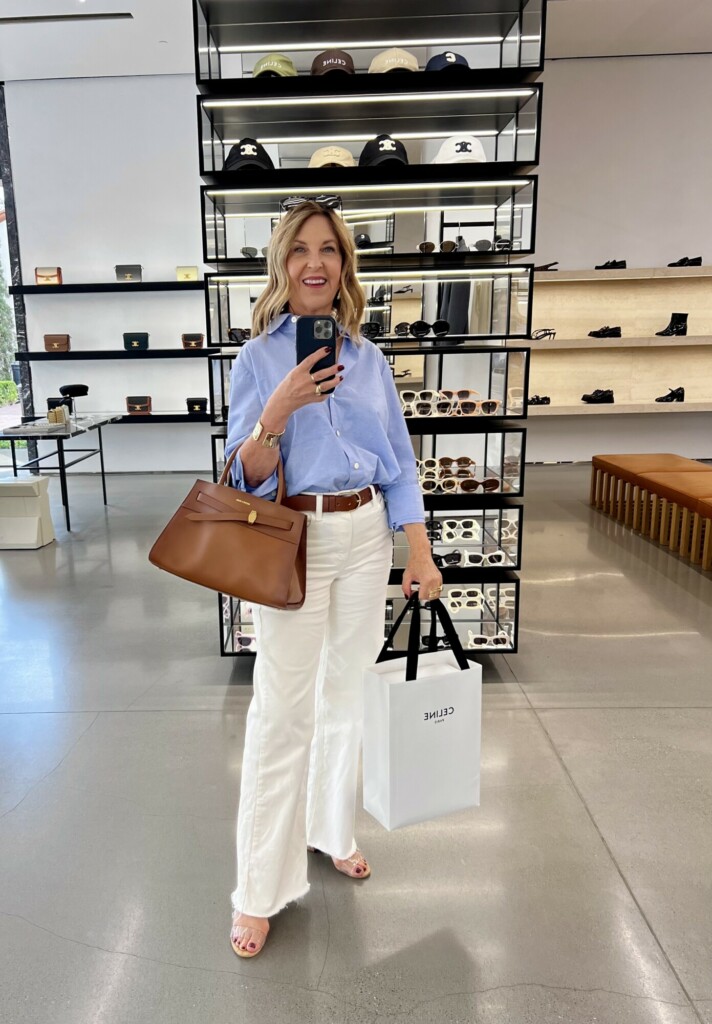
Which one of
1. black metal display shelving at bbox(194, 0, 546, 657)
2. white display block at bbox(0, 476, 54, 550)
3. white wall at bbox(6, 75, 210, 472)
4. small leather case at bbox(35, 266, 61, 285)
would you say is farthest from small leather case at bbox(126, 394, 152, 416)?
black metal display shelving at bbox(194, 0, 546, 657)

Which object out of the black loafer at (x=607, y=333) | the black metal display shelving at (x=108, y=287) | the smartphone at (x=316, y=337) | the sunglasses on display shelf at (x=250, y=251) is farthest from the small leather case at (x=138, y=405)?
the smartphone at (x=316, y=337)

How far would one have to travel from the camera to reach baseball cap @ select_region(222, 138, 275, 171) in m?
2.78

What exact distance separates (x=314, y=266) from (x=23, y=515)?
15.1 ft

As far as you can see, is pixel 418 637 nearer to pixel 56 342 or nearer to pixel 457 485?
pixel 457 485

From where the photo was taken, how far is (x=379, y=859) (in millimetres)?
2018

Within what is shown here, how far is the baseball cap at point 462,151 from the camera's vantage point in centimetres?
291

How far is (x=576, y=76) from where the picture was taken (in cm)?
793

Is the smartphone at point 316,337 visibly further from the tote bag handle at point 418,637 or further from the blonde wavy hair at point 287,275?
the tote bag handle at point 418,637

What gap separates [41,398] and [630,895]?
28.0ft

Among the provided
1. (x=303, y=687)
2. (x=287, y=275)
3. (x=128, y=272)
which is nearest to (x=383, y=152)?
(x=287, y=275)

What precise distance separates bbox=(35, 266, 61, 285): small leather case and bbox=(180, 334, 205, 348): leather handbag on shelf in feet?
5.20

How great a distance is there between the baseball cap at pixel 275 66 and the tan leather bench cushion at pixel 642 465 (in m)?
3.96

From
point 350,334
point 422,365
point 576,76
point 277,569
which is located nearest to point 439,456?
point 422,365

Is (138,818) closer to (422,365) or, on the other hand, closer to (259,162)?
(422,365)
